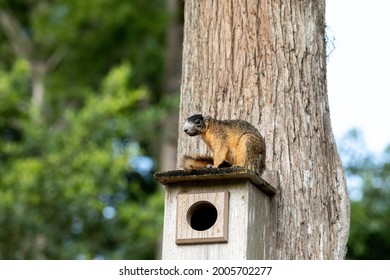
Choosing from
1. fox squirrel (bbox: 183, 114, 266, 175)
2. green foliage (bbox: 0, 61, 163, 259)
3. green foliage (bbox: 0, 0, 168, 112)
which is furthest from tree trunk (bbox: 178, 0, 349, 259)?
green foliage (bbox: 0, 0, 168, 112)

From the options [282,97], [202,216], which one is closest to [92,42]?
[282,97]

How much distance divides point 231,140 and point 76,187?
865 cm

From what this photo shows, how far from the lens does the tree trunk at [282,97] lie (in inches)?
258

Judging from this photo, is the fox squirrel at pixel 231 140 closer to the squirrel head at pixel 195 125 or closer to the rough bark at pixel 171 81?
the squirrel head at pixel 195 125

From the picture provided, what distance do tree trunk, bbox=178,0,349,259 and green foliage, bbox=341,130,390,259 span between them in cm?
824

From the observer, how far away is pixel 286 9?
6941 millimetres

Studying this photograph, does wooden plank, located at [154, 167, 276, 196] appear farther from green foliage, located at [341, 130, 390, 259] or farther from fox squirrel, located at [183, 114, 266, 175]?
green foliage, located at [341, 130, 390, 259]

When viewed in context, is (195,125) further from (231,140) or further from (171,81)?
(171,81)

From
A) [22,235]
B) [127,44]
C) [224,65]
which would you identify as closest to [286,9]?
[224,65]

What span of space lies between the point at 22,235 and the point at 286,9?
8979 millimetres

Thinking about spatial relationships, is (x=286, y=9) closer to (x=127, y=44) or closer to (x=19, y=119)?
(x=19, y=119)

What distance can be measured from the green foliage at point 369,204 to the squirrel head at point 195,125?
28.5ft

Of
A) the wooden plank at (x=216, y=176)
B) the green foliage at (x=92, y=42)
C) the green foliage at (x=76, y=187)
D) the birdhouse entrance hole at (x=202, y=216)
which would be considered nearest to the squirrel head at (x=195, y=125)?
the wooden plank at (x=216, y=176)

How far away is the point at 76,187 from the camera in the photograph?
14969 mm
